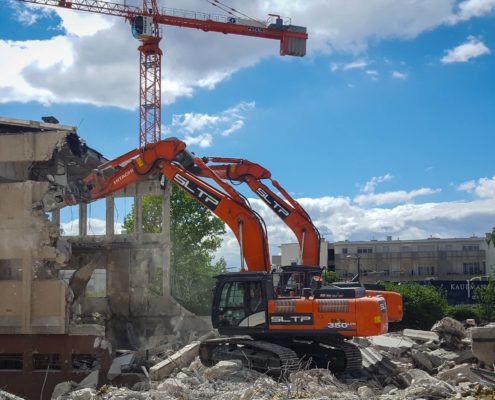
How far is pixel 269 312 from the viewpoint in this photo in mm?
14164

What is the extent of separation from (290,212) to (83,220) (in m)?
10.7

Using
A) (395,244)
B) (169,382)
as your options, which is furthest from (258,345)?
(395,244)

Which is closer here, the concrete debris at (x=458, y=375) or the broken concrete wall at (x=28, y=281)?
the concrete debris at (x=458, y=375)

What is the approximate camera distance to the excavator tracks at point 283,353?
13828mm

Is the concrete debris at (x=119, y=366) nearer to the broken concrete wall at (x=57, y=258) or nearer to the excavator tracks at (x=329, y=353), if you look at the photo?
the broken concrete wall at (x=57, y=258)

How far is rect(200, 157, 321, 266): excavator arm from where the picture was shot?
17297mm

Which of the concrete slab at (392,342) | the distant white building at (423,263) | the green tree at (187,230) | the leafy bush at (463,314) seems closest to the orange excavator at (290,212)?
the concrete slab at (392,342)

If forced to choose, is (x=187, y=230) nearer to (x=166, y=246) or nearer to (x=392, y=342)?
(x=166, y=246)

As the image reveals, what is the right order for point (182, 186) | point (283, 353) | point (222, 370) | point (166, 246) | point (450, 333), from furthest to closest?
point (166, 246) → point (450, 333) → point (182, 186) → point (283, 353) → point (222, 370)

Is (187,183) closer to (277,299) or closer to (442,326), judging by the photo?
(277,299)

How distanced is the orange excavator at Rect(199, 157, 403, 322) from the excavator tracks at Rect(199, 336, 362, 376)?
1563 millimetres

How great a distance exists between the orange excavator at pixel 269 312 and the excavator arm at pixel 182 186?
0.02m

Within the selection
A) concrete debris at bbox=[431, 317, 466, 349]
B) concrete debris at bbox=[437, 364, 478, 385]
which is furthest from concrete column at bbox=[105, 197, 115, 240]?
concrete debris at bbox=[437, 364, 478, 385]

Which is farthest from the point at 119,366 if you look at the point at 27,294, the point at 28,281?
the point at 28,281
